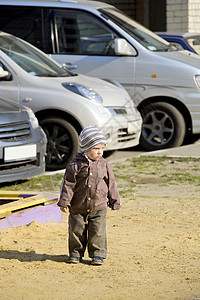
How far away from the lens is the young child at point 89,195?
506 cm

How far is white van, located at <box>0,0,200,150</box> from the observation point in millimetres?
10953

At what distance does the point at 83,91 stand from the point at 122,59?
1843 mm

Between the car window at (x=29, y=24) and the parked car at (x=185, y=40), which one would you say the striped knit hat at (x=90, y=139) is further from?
the parked car at (x=185, y=40)

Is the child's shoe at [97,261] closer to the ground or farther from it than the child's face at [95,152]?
closer to the ground

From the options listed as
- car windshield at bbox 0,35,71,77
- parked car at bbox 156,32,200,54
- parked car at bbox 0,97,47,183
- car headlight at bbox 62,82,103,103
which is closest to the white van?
car windshield at bbox 0,35,71,77

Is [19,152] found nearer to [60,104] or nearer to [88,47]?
[60,104]

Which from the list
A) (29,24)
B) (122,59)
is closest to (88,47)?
(122,59)

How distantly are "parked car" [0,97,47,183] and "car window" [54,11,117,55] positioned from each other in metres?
3.03

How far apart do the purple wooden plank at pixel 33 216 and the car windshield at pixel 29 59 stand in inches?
135

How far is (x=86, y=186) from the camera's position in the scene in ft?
16.7

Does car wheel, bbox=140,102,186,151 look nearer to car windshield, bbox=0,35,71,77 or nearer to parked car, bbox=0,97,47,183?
car windshield, bbox=0,35,71,77

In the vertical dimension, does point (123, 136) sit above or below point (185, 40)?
below

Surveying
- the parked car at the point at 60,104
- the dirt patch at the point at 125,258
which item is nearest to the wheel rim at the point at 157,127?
the parked car at the point at 60,104

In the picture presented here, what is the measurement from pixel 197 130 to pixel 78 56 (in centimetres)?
213
